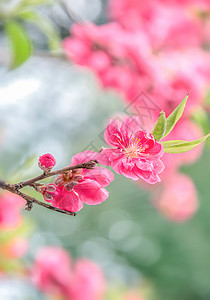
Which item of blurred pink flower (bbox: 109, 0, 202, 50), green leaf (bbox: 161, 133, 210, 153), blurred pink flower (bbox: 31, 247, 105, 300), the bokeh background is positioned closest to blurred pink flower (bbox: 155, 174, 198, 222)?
the bokeh background

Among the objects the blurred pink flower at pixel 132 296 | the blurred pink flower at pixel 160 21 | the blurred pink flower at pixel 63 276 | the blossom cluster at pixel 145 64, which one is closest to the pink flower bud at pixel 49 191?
the blossom cluster at pixel 145 64

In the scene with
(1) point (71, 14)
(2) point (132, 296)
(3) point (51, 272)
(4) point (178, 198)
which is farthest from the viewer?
(2) point (132, 296)

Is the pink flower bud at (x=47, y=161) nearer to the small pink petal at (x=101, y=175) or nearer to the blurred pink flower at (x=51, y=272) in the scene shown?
the small pink petal at (x=101, y=175)

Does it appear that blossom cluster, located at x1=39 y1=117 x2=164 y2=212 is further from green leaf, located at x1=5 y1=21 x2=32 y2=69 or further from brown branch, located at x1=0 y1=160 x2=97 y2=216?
green leaf, located at x1=5 y1=21 x2=32 y2=69

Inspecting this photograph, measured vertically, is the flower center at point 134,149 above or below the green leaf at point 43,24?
below

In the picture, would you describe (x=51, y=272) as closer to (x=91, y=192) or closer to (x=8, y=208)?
(x=8, y=208)

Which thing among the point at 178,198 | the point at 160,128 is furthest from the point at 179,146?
the point at 178,198
